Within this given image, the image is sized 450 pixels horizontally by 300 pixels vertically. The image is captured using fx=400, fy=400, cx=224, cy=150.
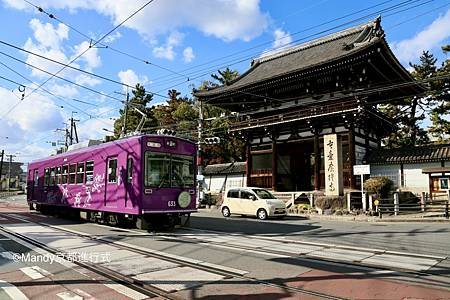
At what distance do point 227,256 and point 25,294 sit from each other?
4096mm

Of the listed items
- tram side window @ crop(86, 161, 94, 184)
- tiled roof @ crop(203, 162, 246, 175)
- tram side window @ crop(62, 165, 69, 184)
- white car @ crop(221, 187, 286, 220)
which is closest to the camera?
tram side window @ crop(86, 161, 94, 184)

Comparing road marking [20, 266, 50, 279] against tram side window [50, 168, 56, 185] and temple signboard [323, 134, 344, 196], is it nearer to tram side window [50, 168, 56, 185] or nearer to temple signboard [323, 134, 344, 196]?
tram side window [50, 168, 56, 185]

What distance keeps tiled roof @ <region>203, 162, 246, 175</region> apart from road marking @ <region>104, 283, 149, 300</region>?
26041 millimetres

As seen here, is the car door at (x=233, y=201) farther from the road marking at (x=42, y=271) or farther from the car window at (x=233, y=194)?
the road marking at (x=42, y=271)

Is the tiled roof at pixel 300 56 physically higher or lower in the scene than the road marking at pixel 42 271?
higher

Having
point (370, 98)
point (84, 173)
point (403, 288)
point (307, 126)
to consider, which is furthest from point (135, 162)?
point (370, 98)

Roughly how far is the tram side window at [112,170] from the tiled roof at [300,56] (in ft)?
47.7

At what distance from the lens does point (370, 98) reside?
2636cm

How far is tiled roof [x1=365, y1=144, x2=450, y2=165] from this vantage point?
876 inches

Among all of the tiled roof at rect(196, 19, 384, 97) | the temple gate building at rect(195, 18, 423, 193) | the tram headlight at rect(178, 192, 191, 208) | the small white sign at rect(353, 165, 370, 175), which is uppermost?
the tiled roof at rect(196, 19, 384, 97)

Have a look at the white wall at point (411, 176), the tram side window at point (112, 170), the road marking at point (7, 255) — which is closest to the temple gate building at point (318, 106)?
the white wall at point (411, 176)

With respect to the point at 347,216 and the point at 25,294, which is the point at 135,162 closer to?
the point at 25,294

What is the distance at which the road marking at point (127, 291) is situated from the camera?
5.65m

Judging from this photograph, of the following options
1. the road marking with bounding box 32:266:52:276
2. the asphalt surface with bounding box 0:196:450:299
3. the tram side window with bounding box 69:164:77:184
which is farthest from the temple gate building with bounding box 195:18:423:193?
the road marking with bounding box 32:266:52:276
